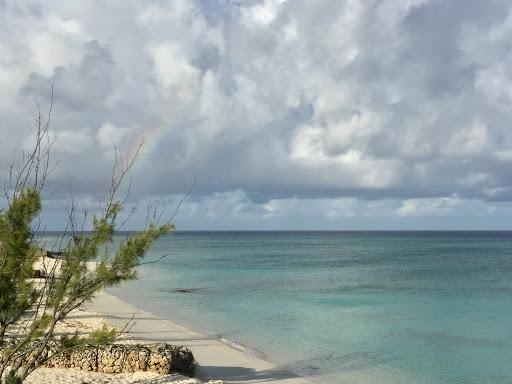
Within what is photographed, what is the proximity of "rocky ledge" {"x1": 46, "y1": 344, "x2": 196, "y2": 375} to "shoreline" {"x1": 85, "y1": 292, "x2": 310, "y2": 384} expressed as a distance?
1309 mm

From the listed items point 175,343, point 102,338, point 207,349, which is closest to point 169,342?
point 175,343

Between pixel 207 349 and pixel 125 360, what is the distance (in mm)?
7367

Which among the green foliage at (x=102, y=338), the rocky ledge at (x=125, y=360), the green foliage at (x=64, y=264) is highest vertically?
the green foliage at (x=64, y=264)

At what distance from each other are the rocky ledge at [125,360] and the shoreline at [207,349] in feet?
4.30

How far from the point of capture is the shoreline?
18.8 meters

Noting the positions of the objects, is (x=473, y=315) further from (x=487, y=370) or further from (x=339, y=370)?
(x=339, y=370)

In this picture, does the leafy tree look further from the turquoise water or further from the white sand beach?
the turquoise water

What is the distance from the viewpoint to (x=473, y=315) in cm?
3559

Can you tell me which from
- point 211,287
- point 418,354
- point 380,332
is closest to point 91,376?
point 418,354

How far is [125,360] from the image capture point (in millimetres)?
16406

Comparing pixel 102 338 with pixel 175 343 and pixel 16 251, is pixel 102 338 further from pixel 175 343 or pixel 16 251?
pixel 175 343

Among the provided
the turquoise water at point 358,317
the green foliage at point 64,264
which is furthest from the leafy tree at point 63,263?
the turquoise water at point 358,317

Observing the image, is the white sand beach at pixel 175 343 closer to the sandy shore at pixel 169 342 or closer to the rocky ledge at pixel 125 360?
the sandy shore at pixel 169 342

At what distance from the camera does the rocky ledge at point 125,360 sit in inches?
644
